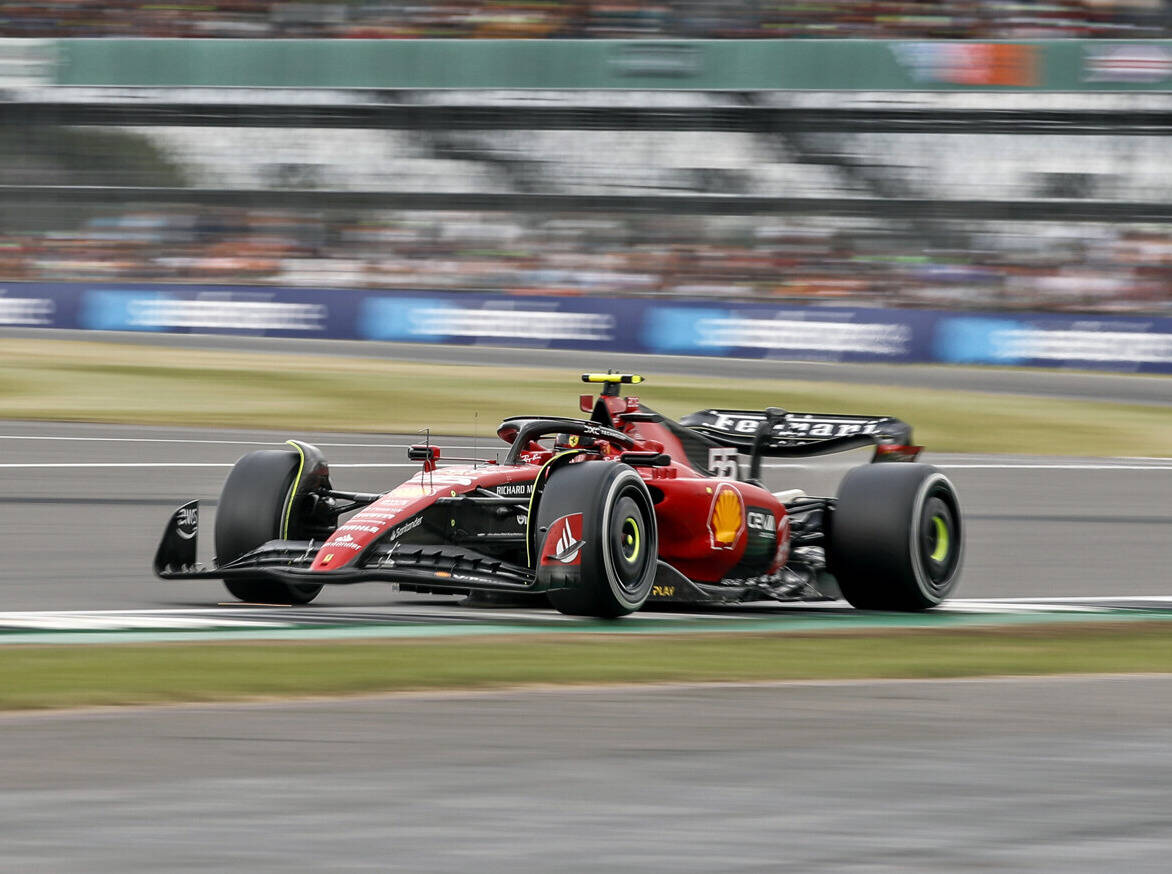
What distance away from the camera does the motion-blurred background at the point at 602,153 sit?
31625mm

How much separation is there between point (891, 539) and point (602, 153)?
89.7ft

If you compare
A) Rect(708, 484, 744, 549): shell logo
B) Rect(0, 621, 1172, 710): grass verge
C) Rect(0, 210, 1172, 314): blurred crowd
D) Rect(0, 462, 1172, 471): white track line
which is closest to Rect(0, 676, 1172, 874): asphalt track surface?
Rect(0, 621, 1172, 710): grass verge

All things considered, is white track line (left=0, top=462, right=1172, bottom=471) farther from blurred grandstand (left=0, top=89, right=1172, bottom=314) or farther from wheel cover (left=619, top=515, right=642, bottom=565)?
blurred grandstand (left=0, top=89, right=1172, bottom=314)

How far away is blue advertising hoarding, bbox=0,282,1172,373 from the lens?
2816 cm

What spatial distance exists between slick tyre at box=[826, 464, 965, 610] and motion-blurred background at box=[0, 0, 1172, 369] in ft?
64.5

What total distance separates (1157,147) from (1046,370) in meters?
7.09

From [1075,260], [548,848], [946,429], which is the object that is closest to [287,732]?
[548,848]

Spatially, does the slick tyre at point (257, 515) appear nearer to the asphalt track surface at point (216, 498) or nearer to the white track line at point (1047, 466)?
the asphalt track surface at point (216, 498)

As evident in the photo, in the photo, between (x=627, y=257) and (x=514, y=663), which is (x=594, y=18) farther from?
(x=514, y=663)

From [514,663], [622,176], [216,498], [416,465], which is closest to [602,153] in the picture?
[622,176]

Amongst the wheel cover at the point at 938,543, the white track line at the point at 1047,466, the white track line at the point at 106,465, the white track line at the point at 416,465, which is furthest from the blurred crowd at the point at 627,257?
the wheel cover at the point at 938,543

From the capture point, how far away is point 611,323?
2980cm

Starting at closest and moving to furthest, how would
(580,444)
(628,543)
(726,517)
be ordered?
(628,543) < (580,444) < (726,517)

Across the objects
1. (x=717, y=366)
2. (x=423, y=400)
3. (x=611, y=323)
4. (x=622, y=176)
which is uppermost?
(x=622, y=176)
